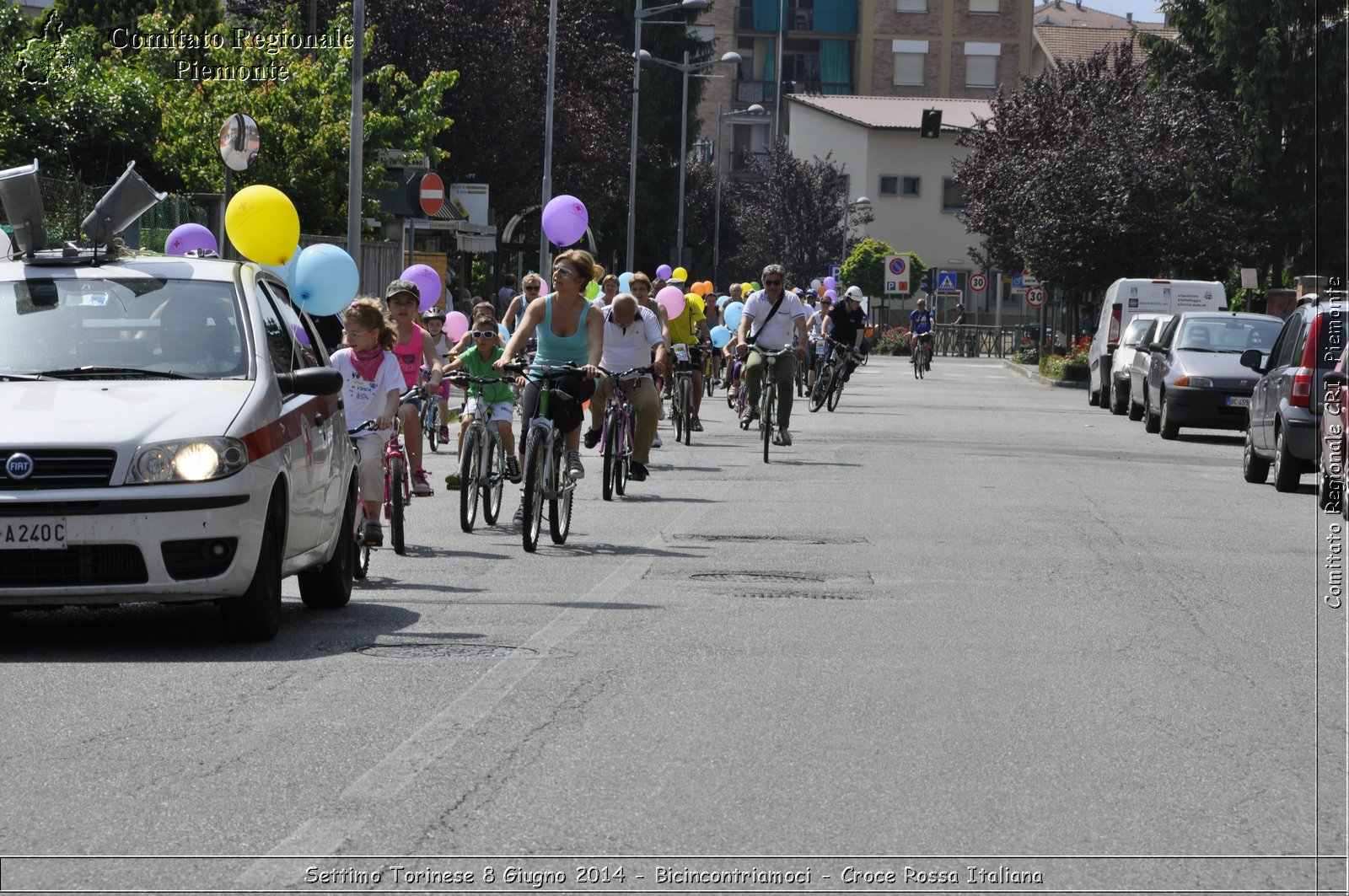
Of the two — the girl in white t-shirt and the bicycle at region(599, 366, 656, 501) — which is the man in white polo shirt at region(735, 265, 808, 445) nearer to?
the bicycle at region(599, 366, 656, 501)

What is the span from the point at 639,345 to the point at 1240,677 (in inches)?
337

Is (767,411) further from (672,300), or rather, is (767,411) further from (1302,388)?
(1302,388)

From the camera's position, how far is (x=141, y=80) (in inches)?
1379

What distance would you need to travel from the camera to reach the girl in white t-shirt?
12.1m

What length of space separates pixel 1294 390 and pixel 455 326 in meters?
7.97

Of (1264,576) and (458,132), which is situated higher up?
(458,132)

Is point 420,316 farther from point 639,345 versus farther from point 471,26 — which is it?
point 471,26

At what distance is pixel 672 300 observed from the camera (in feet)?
85.8

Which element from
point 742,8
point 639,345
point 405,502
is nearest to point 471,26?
point 639,345

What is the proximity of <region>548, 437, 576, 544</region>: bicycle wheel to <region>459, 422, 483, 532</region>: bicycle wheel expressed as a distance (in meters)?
0.75

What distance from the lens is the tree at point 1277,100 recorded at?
6378cm

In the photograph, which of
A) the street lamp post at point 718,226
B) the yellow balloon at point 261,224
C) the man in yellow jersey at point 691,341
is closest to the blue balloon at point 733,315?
the man in yellow jersey at point 691,341

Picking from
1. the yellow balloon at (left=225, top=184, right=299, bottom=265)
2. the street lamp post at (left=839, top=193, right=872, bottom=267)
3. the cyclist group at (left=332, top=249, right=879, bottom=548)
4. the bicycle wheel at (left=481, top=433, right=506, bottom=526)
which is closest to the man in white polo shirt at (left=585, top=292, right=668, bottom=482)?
the cyclist group at (left=332, top=249, right=879, bottom=548)

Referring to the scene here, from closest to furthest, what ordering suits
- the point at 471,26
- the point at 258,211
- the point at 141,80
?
the point at 258,211, the point at 141,80, the point at 471,26
